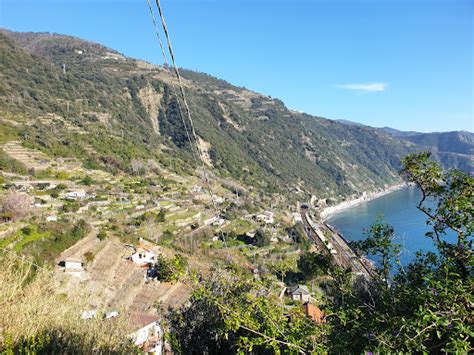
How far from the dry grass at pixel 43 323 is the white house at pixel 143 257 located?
57.6ft

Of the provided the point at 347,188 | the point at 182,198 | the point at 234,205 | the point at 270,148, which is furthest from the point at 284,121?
the point at 182,198

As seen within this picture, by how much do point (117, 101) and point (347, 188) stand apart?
81.7 metres

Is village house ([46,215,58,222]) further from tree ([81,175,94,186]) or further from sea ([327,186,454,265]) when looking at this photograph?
sea ([327,186,454,265])

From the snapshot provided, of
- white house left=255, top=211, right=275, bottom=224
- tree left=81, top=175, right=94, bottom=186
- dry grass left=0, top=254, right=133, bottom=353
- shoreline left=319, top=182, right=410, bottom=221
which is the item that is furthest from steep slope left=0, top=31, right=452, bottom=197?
white house left=255, top=211, right=275, bottom=224

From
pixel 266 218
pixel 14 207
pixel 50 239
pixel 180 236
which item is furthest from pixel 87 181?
pixel 266 218

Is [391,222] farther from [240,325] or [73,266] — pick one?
[240,325]

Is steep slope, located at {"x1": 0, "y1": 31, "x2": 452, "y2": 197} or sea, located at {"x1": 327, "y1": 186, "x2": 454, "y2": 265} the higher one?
steep slope, located at {"x1": 0, "y1": 31, "x2": 452, "y2": 197}

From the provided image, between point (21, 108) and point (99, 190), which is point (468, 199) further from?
point (21, 108)

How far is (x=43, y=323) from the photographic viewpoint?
3174mm

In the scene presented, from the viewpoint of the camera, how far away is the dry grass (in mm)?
2893

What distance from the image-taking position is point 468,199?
290cm

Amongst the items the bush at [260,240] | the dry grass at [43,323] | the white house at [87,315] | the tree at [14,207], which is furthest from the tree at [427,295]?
the bush at [260,240]

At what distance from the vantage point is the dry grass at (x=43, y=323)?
9.49ft

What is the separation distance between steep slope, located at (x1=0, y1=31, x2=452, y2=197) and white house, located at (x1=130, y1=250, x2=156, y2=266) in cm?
1174
